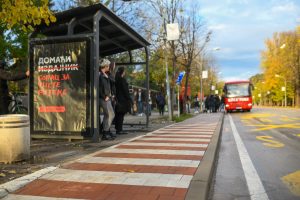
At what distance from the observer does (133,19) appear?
31.7 metres

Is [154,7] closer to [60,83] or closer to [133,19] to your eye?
[133,19]

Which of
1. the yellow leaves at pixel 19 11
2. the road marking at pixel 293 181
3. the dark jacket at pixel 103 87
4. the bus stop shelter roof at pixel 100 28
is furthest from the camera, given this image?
the dark jacket at pixel 103 87

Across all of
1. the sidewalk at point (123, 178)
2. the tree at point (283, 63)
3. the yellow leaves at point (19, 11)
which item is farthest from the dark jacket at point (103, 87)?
the tree at point (283, 63)

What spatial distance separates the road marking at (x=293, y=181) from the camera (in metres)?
5.99

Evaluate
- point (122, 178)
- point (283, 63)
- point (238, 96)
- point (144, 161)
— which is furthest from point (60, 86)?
point (283, 63)

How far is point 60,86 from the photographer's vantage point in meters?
10.6

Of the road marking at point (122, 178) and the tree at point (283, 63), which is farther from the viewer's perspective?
the tree at point (283, 63)

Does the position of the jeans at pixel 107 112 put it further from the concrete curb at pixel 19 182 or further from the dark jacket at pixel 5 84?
the concrete curb at pixel 19 182

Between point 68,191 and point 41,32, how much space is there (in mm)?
7386

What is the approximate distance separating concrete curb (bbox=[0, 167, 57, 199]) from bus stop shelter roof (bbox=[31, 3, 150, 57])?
15.7ft

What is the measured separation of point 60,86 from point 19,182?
510 cm

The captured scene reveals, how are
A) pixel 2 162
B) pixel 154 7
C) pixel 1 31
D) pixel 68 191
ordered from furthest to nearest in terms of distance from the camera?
pixel 154 7, pixel 1 31, pixel 2 162, pixel 68 191

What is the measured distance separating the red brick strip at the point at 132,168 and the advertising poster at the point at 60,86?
3.39 metres

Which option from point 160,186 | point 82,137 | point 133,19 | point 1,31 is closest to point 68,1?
point 133,19
